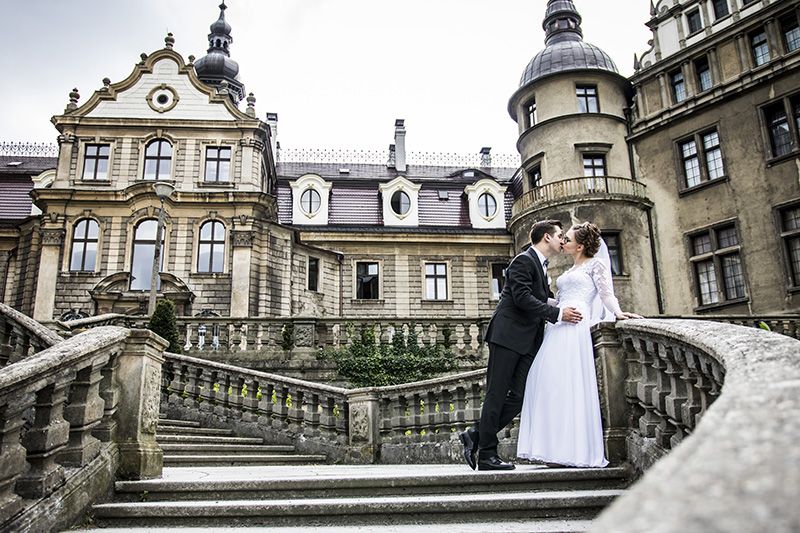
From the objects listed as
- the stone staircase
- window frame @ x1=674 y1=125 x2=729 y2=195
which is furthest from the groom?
window frame @ x1=674 y1=125 x2=729 y2=195

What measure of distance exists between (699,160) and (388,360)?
14.9 metres

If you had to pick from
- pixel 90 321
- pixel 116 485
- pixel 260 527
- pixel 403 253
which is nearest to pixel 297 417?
pixel 116 485

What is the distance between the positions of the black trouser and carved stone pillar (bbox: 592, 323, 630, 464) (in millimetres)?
706

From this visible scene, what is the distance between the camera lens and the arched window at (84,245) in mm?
24438

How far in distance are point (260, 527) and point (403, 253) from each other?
25855 millimetres

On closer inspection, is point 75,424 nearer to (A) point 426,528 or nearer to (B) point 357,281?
(A) point 426,528

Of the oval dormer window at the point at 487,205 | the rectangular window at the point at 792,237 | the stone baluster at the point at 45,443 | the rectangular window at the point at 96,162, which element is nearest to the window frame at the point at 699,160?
the rectangular window at the point at 792,237

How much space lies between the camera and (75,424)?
Result: 4.64 m

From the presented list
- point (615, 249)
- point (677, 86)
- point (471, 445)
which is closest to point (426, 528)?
point (471, 445)

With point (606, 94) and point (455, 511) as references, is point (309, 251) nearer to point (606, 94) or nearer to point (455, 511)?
point (606, 94)

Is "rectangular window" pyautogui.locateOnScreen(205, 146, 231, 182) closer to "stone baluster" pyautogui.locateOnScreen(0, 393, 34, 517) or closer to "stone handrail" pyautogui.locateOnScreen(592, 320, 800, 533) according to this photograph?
"stone baluster" pyautogui.locateOnScreen(0, 393, 34, 517)

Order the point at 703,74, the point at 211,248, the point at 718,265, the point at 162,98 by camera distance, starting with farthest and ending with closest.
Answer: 1. the point at 162,98
2. the point at 211,248
3. the point at 703,74
4. the point at 718,265

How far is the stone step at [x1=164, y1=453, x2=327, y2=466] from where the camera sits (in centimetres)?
845

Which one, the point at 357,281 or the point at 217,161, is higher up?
the point at 217,161
